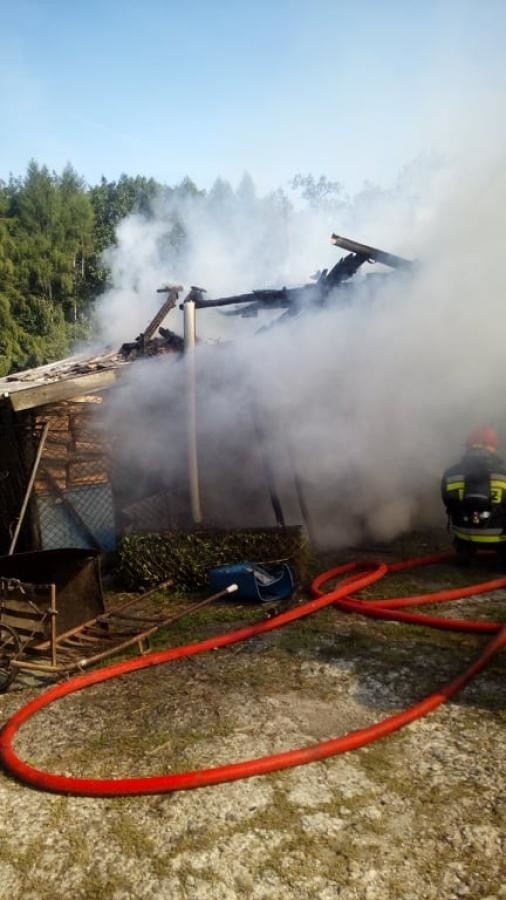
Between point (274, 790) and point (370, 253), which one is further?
point (370, 253)

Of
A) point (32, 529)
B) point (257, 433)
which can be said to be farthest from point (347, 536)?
point (32, 529)

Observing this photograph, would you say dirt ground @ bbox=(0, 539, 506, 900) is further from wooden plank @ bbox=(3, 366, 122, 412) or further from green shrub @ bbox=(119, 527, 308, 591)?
wooden plank @ bbox=(3, 366, 122, 412)

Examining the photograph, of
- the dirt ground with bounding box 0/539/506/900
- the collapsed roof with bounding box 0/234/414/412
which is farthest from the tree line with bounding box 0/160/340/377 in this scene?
the dirt ground with bounding box 0/539/506/900

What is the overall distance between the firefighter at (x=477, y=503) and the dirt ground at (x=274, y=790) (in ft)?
5.38

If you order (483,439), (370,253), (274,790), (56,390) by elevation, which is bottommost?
(274,790)

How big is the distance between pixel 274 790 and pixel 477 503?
3.78 m

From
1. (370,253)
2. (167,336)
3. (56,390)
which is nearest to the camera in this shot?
(56,390)

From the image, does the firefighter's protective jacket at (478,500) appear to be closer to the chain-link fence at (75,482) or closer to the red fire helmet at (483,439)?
the red fire helmet at (483,439)

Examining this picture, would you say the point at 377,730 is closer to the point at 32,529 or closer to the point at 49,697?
the point at 49,697

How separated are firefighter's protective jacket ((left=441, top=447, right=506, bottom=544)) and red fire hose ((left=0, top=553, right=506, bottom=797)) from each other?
465 mm

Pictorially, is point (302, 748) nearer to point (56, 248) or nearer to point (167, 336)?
point (167, 336)

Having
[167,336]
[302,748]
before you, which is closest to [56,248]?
[167,336]

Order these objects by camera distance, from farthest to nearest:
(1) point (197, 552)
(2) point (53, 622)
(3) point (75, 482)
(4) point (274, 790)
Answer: (3) point (75, 482) < (1) point (197, 552) < (2) point (53, 622) < (4) point (274, 790)

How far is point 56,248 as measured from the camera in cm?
3472
